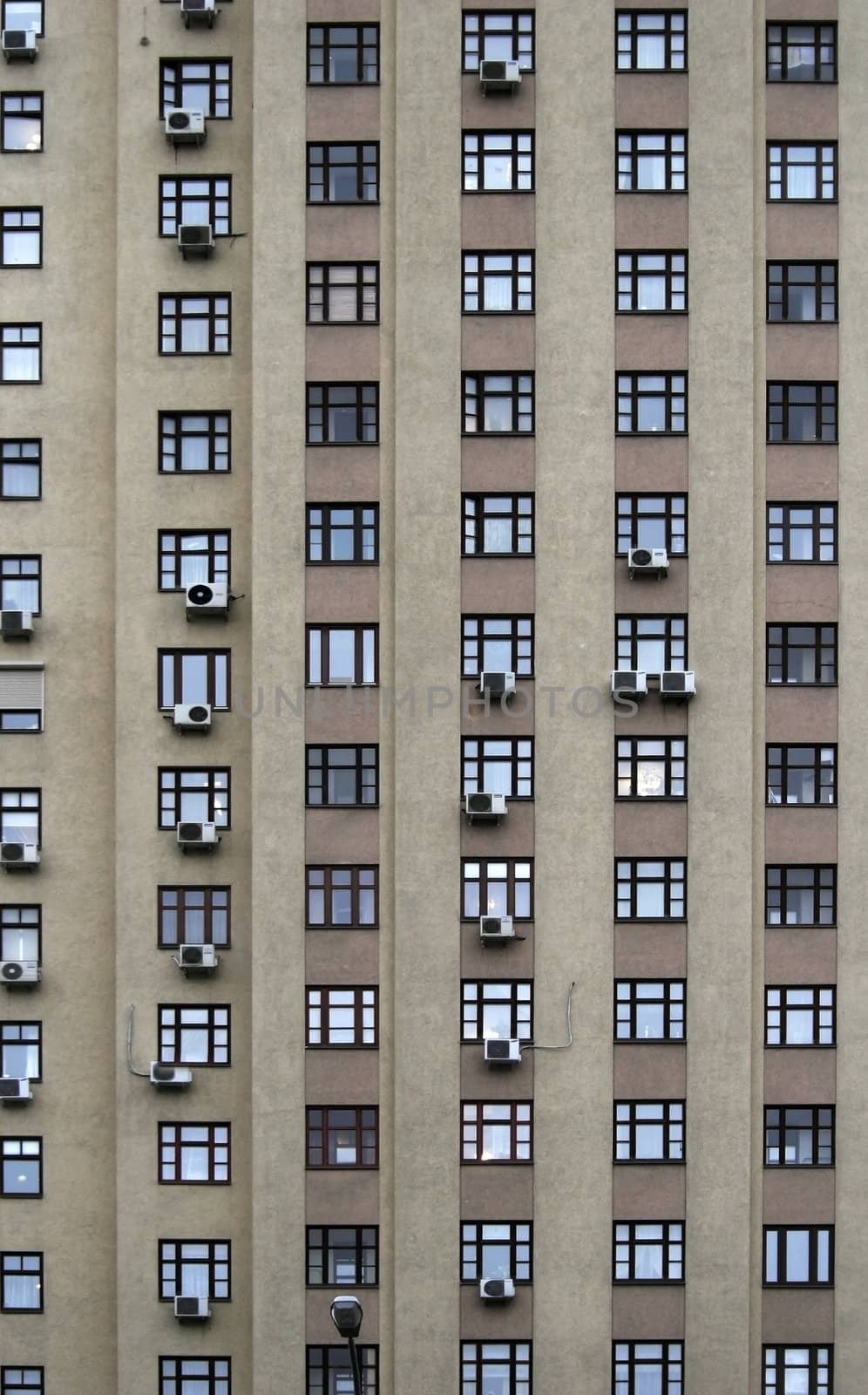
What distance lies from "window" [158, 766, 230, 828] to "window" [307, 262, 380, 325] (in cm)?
882

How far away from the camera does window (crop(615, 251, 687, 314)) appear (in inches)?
838

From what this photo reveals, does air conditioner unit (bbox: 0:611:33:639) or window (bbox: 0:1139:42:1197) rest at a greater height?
air conditioner unit (bbox: 0:611:33:639)

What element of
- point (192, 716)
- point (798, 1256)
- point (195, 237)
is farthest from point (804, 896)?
point (195, 237)

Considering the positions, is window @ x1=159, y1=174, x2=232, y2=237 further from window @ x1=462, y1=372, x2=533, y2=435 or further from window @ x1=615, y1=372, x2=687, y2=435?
window @ x1=615, y1=372, x2=687, y2=435

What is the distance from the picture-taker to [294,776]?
21.1m

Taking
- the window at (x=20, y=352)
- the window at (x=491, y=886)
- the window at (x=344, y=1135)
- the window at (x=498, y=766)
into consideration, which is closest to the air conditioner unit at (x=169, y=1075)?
the window at (x=344, y=1135)

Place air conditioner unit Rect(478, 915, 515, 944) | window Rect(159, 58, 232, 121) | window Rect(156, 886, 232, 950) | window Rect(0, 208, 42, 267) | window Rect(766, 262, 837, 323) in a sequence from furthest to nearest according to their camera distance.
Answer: window Rect(0, 208, 42, 267) < window Rect(159, 58, 232, 121) < window Rect(156, 886, 232, 950) < window Rect(766, 262, 837, 323) < air conditioner unit Rect(478, 915, 515, 944)

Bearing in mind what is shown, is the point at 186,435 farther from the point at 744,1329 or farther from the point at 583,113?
the point at 744,1329

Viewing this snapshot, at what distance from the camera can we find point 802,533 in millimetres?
21391

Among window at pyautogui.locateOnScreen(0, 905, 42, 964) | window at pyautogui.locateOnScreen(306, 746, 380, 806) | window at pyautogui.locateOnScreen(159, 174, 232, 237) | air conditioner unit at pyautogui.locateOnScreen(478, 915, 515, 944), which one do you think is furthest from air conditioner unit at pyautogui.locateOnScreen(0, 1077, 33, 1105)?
window at pyautogui.locateOnScreen(159, 174, 232, 237)

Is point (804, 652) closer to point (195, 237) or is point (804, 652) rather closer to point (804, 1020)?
point (804, 1020)

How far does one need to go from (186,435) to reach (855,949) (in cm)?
1572

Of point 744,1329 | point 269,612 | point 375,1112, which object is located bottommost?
point 744,1329

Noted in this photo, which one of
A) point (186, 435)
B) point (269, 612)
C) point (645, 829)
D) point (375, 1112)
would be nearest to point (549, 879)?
point (645, 829)
